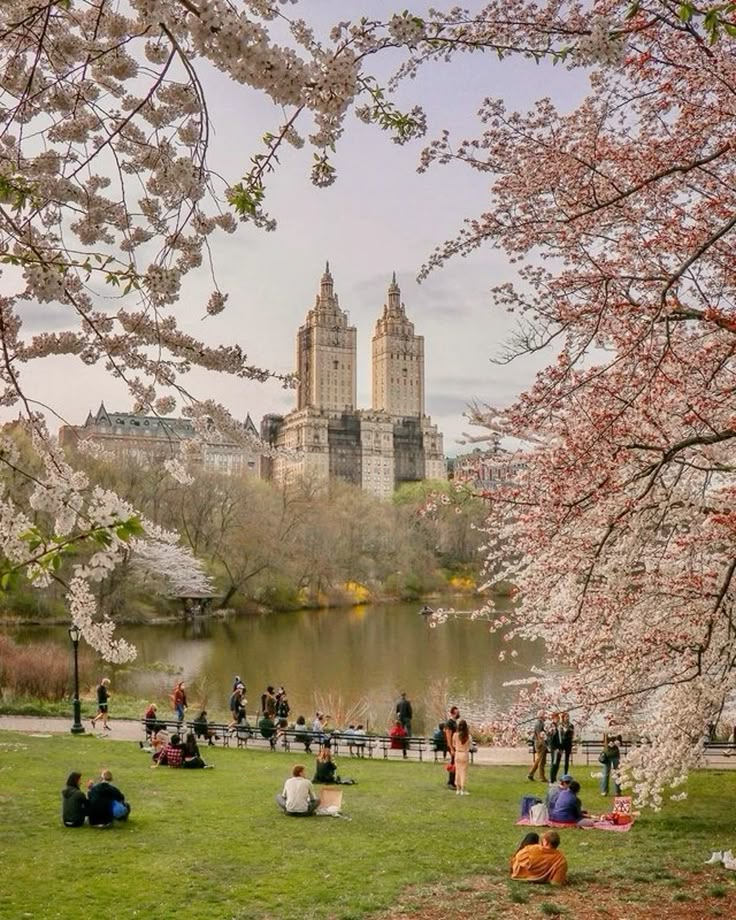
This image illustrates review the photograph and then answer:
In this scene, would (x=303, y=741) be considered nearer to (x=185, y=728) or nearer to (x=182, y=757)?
(x=185, y=728)

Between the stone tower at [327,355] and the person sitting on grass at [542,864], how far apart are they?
5672 inches

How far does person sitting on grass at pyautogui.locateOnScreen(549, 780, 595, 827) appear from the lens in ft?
34.5

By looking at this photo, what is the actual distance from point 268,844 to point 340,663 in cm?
2081

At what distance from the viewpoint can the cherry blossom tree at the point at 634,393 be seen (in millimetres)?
6969

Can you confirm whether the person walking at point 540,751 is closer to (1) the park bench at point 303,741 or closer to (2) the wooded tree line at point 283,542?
(1) the park bench at point 303,741

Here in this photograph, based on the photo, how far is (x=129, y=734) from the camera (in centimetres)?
1694

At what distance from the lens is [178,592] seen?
45.2 m

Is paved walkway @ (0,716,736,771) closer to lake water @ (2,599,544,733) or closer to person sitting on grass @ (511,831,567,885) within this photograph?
lake water @ (2,599,544,733)

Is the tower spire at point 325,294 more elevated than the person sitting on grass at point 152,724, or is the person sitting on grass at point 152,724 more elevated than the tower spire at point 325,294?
the tower spire at point 325,294

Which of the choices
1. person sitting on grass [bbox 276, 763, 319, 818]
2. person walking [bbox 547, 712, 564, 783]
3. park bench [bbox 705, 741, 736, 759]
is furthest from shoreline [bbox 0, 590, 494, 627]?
person sitting on grass [bbox 276, 763, 319, 818]

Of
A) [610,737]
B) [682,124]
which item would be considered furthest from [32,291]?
[610,737]

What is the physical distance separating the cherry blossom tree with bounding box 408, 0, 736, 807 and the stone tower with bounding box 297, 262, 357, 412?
143 metres

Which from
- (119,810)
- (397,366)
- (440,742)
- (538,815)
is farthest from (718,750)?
(397,366)

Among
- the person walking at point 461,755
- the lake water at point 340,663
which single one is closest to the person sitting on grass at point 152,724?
the lake water at point 340,663
